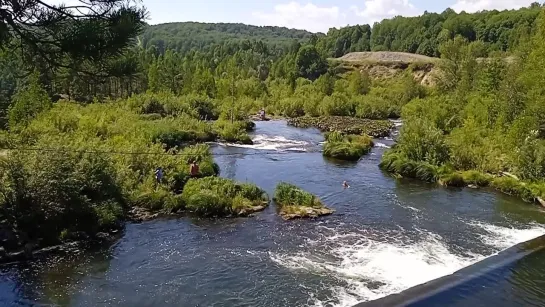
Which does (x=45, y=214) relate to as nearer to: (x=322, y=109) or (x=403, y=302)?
(x=403, y=302)

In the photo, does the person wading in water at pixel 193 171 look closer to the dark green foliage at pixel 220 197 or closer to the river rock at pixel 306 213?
the dark green foliage at pixel 220 197

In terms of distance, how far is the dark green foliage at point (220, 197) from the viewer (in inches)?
1027

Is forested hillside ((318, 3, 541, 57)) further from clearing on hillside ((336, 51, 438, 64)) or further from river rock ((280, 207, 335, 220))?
river rock ((280, 207, 335, 220))

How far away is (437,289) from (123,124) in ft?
101

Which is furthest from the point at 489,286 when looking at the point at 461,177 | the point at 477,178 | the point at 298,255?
the point at 477,178

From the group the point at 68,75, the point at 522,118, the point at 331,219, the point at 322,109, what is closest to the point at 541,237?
the point at 331,219

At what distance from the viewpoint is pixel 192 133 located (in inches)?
1946

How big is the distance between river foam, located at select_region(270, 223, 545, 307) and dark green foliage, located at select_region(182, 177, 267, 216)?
546 centimetres

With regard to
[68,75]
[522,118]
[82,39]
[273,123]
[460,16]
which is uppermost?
[460,16]

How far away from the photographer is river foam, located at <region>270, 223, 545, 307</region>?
1823cm

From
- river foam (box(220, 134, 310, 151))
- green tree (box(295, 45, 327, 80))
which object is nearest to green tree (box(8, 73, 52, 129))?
river foam (box(220, 134, 310, 151))

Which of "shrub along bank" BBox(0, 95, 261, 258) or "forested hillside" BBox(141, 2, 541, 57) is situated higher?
"forested hillside" BBox(141, 2, 541, 57)

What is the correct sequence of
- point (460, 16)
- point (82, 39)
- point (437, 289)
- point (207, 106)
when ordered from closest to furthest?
point (82, 39)
point (437, 289)
point (207, 106)
point (460, 16)

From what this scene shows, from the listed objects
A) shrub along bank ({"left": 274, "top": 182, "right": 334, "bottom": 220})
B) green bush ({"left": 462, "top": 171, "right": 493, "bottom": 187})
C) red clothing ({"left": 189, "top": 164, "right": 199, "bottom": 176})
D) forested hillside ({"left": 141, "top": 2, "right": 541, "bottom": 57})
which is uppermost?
forested hillside ({"left": 141, "top": 2, "right": 541, "bottom": 57})
